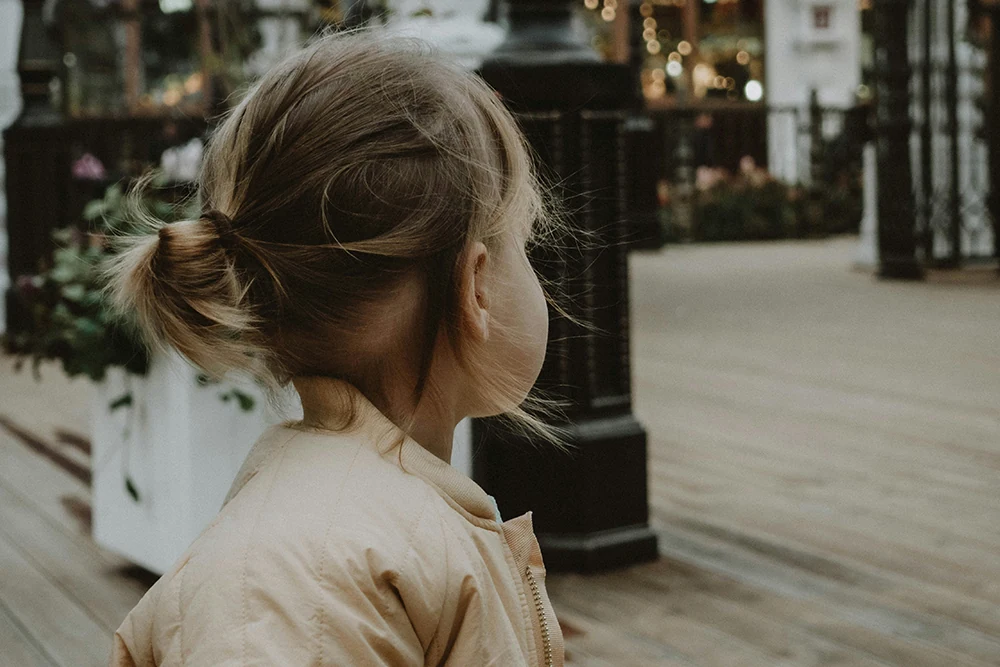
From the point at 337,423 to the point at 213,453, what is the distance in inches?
68.3

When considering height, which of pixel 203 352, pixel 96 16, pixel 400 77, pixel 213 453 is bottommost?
pixel 213 453

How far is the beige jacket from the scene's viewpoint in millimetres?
890

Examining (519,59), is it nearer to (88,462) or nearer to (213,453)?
(213,453)

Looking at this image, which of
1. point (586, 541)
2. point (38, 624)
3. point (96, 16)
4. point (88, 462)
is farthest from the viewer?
point (96, 16)

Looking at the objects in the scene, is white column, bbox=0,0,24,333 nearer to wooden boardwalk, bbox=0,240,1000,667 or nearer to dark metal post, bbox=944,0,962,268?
wooden boardwalk, bbox=0,240,1000,667

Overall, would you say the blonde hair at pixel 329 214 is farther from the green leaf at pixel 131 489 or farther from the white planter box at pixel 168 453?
the green leaf at pixel 131 489

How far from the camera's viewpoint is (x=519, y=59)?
2875 mm

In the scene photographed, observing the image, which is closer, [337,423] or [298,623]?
[298,623]

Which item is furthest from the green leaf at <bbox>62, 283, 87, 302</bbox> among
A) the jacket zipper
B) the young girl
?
the jacket zipper

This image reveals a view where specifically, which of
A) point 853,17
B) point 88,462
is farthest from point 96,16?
point 853,17

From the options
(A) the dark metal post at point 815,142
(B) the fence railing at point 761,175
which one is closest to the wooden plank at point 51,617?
(B) the fence railing at point 761,175

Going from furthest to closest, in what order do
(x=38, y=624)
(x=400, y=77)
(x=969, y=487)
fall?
(x=969, y=487)
(x=38, y=624)
(x=400, y=77)

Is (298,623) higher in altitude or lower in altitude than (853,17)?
lower

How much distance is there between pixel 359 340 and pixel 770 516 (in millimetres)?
2423
